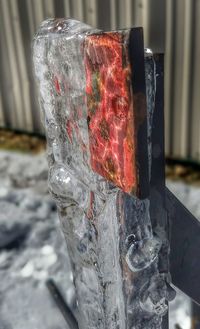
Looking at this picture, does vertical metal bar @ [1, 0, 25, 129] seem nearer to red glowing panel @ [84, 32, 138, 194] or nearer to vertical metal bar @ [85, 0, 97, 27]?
vertical metal bar @ [85, 0, 97, 27]

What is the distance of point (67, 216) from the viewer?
3.51 feet

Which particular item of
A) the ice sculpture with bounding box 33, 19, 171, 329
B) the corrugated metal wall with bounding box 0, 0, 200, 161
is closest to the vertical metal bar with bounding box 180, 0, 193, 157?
the corrugated metal wall with bounding box 0, 0, 200, 161

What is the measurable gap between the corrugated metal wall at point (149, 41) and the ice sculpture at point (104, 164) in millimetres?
1511

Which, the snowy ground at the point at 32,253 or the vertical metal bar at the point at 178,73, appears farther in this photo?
the vertical metal bar at the point at 178,73

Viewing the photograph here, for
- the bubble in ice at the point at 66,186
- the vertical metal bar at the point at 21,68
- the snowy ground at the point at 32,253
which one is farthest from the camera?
the vertical metal bar at the point at 21,68

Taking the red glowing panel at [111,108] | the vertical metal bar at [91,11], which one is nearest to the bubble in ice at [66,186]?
the red glowing panel at [111,108]

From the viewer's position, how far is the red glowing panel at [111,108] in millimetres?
638

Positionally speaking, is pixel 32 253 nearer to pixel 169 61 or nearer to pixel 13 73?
pixel 169 61

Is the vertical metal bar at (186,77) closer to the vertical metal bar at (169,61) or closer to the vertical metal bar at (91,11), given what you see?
the vertical metal bar at (169,61)

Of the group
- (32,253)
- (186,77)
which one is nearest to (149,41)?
(186,77)

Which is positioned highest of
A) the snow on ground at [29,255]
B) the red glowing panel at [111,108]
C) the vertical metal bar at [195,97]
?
the red glowing panel at [111,108]

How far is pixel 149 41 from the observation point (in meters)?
2.48

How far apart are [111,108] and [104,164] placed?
125 mm

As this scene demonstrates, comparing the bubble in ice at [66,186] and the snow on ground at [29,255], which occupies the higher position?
the bubble in ice at [66,186]
